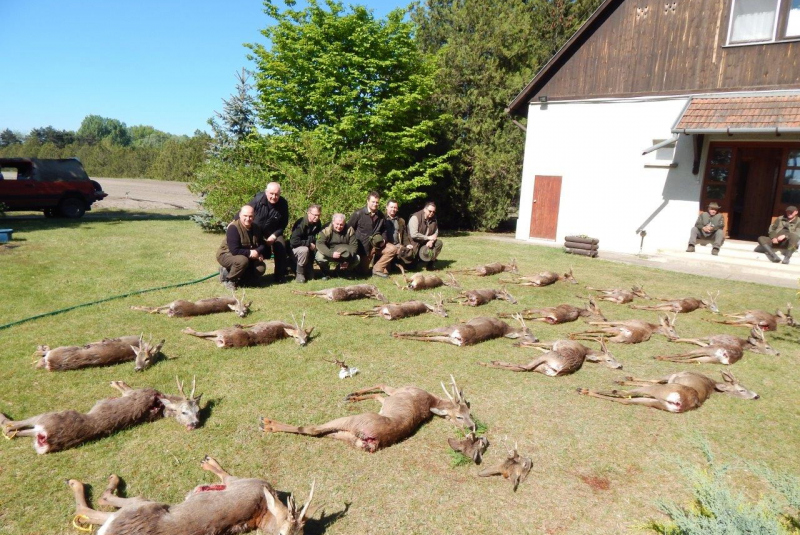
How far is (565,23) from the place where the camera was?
81.1 feet

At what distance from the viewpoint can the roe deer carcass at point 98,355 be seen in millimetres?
5205

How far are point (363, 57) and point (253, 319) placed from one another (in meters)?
13.3

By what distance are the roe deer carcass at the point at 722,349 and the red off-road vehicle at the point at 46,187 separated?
62.3ft

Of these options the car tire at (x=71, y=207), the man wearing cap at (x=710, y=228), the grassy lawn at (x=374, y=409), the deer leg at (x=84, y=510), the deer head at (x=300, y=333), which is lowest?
the grassy lawn at (x=374, y=409)

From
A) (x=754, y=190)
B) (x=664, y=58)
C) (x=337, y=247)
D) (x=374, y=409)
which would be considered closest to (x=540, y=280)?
(x=337, y=247)

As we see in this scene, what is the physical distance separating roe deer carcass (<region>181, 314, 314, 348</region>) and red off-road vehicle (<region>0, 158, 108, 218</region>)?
14593mm

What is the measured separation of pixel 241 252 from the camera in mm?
8930

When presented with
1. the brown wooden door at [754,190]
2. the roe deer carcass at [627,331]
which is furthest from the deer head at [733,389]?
the brown wooden door at [754,190]

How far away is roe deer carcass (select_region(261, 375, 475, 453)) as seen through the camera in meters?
4.20

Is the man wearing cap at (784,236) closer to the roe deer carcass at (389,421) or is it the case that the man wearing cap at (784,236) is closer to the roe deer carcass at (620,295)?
the roe deer carcass at (620,295)

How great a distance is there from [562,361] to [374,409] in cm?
242

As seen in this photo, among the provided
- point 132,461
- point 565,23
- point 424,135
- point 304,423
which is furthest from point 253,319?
point 565,23

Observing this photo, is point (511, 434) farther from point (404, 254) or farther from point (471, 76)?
point (471, 76)

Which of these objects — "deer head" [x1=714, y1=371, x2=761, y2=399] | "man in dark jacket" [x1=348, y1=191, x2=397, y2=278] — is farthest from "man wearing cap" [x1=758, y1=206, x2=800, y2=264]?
"man in dark jacket" [x1=348, y1=191, x2=397, y2=278]
